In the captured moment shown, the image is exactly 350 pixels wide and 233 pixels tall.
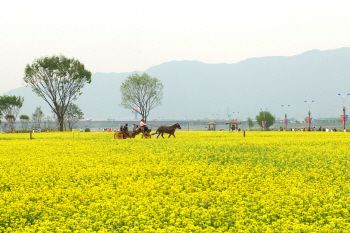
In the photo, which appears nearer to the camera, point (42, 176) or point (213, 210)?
point (213, 210)

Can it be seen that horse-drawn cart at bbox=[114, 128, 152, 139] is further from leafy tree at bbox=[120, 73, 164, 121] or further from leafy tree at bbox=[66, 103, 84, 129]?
leafy tree at bbox=[66, 103, 84, 129]

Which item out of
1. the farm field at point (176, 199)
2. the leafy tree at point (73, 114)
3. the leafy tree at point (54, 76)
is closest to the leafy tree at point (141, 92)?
the leafy tree at point (54, 76)

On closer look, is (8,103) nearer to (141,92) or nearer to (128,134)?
(141,92)

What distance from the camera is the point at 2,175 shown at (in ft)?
38.7

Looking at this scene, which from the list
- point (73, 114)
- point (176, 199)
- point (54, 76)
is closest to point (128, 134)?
point (176, 199)

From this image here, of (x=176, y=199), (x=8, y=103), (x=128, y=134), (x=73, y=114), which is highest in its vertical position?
(x=8, y=103)

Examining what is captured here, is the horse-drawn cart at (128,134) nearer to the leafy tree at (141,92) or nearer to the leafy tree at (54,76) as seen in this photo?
the leafy tree at (54,76)

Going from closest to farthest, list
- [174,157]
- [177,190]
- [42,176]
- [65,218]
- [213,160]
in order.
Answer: [65,218] → [177,190] → [42,176] → [213,160] → [174,157]

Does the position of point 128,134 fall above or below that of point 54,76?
below

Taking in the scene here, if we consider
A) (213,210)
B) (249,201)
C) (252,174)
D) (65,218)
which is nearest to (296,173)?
(252,174)

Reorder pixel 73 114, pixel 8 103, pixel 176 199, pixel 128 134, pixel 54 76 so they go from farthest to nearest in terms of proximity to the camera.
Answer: pixel 73 114 < pixel 8 103 < pixel 54 76 < pixel 128 134 < pixel 176 199

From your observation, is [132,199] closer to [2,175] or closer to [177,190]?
[177,190]

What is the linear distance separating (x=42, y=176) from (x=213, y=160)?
744 cm

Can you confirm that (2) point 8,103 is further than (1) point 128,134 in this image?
Yes
